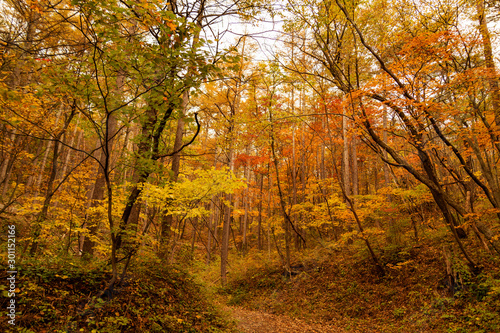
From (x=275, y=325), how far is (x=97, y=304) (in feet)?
17.9

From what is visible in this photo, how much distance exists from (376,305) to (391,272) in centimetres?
136

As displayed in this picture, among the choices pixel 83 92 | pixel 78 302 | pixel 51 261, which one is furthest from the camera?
pixel 51 261

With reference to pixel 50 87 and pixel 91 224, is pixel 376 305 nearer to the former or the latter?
pixel 91 224

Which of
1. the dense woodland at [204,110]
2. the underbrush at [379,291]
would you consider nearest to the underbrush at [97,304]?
the dense woodland at [204,110]

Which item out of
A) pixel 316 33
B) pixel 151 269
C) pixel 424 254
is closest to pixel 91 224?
pixel 151 269

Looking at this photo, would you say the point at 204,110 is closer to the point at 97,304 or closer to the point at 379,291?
the point at 97,304

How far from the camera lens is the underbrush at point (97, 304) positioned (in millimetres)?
3053

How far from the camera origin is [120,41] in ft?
8.93

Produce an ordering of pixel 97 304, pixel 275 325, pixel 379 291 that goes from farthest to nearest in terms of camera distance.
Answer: pixel 379 291, pixel 275 325, pixel 97 304

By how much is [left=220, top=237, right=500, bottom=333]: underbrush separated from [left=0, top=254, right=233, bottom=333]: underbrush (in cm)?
442

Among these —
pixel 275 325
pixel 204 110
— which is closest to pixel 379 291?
pixel 275 325

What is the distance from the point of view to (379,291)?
26.1 ft

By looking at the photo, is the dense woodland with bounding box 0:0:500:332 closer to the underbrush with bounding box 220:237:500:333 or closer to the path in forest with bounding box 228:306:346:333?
the underbrush with bounding box 220:237:500:333

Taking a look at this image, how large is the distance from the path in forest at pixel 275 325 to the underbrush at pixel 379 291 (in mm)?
435
